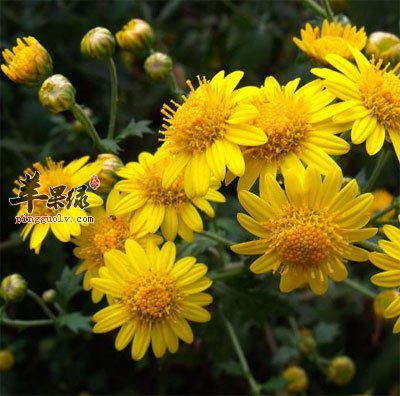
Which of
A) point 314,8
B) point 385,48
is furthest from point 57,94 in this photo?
point 385,48

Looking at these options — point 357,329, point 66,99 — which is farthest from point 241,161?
point 357,329

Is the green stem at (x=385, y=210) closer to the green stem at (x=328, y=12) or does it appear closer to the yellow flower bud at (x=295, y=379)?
the green stem at (x=328, y=12)

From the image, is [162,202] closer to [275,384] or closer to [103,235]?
[103,235]

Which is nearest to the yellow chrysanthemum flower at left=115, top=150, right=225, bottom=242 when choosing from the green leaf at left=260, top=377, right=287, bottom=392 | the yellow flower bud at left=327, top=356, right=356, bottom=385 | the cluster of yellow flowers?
the cluster of yellow flowers

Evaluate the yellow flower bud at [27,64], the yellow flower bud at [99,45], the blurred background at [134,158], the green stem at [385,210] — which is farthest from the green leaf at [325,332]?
the yellow flower bud at [27,64]

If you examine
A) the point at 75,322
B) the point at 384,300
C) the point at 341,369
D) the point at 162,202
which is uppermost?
the point at 162,202

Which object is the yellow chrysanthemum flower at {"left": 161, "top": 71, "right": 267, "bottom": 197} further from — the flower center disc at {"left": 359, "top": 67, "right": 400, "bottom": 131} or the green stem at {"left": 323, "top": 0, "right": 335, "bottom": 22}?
the green stem at {"left": 323, "top": 0, "right": 335, "bottom": 22}
